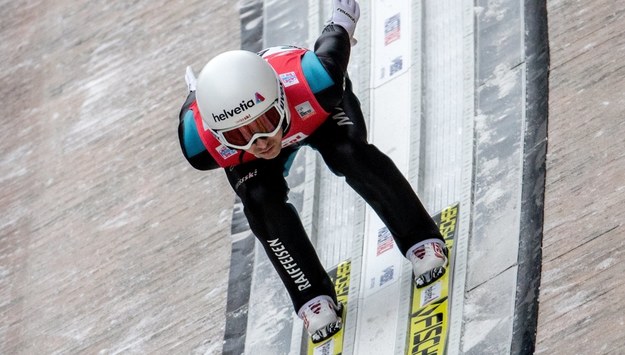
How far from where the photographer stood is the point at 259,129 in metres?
4.39

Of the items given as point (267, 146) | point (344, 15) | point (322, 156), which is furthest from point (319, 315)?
point (344, 15)

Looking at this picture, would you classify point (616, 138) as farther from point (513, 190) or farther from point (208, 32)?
point (208, 32)

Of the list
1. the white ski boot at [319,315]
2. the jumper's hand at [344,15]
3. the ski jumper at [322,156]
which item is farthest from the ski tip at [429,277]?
the jumper's hand at [344,15]

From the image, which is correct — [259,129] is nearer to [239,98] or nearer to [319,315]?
[239,98]

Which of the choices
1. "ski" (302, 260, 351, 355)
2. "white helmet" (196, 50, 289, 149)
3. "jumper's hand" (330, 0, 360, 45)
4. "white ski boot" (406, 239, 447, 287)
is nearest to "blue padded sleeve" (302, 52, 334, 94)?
"white helmet" (196, 50, 289, 149)

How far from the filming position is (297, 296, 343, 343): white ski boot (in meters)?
4.80

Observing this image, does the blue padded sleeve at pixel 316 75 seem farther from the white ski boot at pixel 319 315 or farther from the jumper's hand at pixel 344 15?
the white ski boot at pixel 319 315

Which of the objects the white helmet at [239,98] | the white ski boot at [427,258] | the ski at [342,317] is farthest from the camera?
the ski at [342,317]

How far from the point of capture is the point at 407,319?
482cm

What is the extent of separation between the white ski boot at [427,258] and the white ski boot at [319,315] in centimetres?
35

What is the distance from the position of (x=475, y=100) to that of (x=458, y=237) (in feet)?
2.92

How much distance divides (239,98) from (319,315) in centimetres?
96

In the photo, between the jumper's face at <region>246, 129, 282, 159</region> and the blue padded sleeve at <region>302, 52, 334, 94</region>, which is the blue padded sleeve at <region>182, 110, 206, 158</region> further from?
the blue padded sleeve at <region>302, 52, 334, 94</region>

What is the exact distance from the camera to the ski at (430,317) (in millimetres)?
4680
